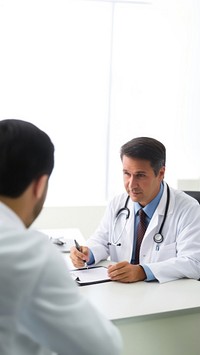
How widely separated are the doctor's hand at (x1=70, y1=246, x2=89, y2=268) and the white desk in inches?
10.7

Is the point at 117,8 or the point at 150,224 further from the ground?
the point at 117,8

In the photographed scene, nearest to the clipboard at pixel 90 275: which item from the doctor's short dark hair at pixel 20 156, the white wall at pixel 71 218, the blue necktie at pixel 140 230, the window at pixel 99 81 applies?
the blue necktie at pixel 140 230

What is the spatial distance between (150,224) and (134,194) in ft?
0.51

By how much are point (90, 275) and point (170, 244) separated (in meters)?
0.40

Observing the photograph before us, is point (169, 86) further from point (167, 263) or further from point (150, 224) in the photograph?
point (167, 263)

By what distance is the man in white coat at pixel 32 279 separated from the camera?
632 millimetres

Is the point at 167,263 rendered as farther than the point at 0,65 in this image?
No

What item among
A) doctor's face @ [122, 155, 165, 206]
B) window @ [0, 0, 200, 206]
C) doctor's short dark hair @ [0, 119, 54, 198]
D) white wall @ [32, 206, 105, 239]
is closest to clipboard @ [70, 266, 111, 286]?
doctor's face @ [122, 155, 165, 206]

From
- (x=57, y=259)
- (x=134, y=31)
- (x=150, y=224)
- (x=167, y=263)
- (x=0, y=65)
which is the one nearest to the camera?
(x=57, y=259)

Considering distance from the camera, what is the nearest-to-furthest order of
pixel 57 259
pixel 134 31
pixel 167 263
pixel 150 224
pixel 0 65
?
pixel 57 259 < pixel 167 263 < pixel 150 224 < pixel 0 65 < pixel 134 31

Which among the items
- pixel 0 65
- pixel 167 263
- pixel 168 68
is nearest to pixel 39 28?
pixel 0 65

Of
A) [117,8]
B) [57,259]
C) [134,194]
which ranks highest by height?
[117,8]

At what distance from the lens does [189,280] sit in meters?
1.57

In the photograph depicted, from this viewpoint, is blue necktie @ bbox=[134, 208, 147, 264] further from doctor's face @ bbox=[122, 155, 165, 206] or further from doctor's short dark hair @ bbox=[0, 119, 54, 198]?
doctor's short dark hair @ bbox=[0, 119, 54, 198]
